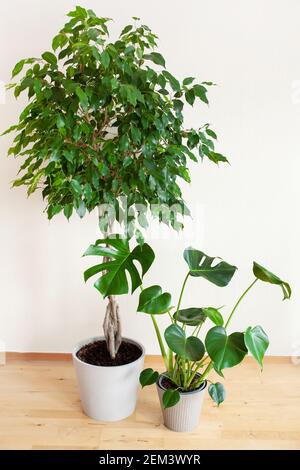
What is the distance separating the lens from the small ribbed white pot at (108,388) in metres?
2.06

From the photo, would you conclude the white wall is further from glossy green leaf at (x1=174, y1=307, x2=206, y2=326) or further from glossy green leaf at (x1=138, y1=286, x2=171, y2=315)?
glossy green leaf at (x1=138, y1=286, x2=171, y2=315)

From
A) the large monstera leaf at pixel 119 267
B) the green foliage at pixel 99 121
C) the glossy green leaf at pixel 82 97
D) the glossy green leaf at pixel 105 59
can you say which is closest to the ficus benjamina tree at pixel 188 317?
the large monstera leaf at pixel 119 267

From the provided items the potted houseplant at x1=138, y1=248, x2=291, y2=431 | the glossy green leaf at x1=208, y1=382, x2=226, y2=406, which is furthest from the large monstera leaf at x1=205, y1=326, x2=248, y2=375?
the glossy green leaf at x1=208, y1=382, x2=226, y2=406

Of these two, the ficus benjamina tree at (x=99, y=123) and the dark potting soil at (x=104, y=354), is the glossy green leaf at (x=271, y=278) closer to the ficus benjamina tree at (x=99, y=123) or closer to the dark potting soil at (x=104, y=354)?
the ficus benjamina tree at (x=99, y=123)

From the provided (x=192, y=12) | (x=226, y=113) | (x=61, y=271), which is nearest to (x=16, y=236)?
(x=61, y=271)

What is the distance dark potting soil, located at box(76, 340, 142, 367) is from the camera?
2.14 meters

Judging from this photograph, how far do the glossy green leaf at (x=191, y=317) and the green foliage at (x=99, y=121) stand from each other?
0.48 metres

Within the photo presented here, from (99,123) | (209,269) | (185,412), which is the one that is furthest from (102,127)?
(185,412)

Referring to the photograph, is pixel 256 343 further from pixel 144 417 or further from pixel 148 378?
pixel 144 417

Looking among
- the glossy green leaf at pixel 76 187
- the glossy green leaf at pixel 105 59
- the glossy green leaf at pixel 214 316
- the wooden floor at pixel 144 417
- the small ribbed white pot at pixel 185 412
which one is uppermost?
the glossy green leaf at pixel 105 59

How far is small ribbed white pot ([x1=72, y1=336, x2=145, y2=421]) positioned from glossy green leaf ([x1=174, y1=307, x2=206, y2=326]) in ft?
0.95

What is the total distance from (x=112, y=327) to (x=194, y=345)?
46 centimetres

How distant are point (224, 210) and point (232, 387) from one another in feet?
2.93

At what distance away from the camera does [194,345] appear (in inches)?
72.7
